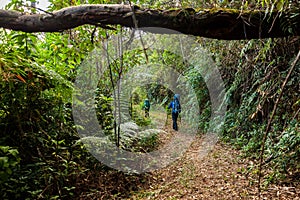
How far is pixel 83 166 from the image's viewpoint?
134 inches

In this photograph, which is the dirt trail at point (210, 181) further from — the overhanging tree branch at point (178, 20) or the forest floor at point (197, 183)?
the overhanging tree branch at point (178, 20)

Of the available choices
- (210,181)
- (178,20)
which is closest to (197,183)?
(210,181)

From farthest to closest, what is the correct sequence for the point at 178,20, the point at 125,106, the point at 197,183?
the point at 125,106 < the point at 197,183 < the point at 178,20

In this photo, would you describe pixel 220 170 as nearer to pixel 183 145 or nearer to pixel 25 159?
pixel 183 145

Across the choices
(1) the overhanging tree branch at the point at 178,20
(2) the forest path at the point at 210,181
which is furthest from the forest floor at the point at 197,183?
(1) the overhanging tree branch at the point at 178,20

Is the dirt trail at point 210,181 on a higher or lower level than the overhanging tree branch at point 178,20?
lower

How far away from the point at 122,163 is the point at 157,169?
26.9 inches

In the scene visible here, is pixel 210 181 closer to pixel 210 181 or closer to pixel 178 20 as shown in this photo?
pixel 210 181

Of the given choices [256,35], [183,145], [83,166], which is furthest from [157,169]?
[256,35]

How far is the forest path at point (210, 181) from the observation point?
283cm

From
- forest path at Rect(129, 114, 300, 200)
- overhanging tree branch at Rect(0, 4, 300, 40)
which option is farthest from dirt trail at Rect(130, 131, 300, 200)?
overhanging tree branch at Rect(0, 4, 300, 40)

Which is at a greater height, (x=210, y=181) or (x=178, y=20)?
(x=178, y=20)

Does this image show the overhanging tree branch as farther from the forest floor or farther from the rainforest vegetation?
the forest floor

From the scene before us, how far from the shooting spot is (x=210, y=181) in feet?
11.1
